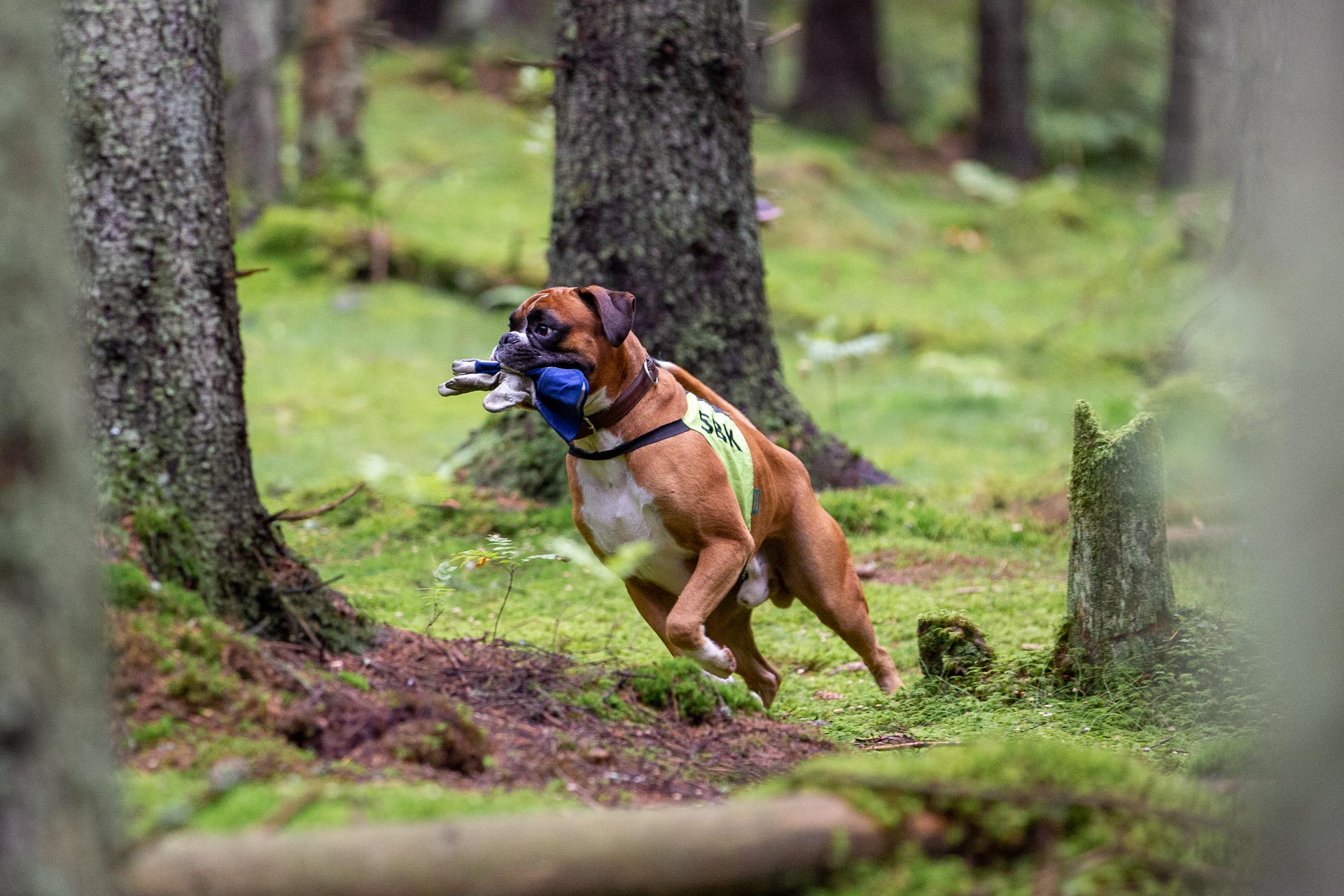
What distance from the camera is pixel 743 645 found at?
5750mm

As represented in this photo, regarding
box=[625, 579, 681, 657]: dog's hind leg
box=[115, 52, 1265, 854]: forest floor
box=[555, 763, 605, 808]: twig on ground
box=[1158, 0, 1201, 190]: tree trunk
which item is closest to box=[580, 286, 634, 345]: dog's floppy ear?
box=[115, 52, 1265, 854]: forest floor

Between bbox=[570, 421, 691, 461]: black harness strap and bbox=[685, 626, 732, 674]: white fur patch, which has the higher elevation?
bbox=[570, 421, 691, 461]: black harness strap

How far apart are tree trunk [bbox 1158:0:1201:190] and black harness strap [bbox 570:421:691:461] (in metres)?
21.8

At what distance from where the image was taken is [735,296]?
26.4ft

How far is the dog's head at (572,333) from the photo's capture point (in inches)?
194

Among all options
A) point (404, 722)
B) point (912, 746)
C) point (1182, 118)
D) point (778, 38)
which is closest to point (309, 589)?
point (404, 722)

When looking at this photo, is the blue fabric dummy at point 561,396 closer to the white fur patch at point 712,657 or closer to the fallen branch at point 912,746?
the white fur patch at point 712,657

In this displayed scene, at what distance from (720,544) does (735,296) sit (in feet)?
10.8

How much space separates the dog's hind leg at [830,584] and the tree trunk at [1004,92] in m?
19.7

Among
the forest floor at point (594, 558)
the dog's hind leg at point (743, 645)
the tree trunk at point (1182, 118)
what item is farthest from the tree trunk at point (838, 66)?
the dog's hind leg at point (743, 645)

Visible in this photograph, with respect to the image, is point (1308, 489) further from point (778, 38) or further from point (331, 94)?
point (331, 94)

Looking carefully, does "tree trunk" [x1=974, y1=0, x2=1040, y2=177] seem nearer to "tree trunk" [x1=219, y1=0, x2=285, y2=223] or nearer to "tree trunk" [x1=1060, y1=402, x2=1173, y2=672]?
"tree trunk" [x1=219, y1=0, x2=285, y2=223]

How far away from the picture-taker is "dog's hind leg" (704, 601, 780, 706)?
5.71m

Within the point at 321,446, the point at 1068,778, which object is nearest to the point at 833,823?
the point at 1068,778
